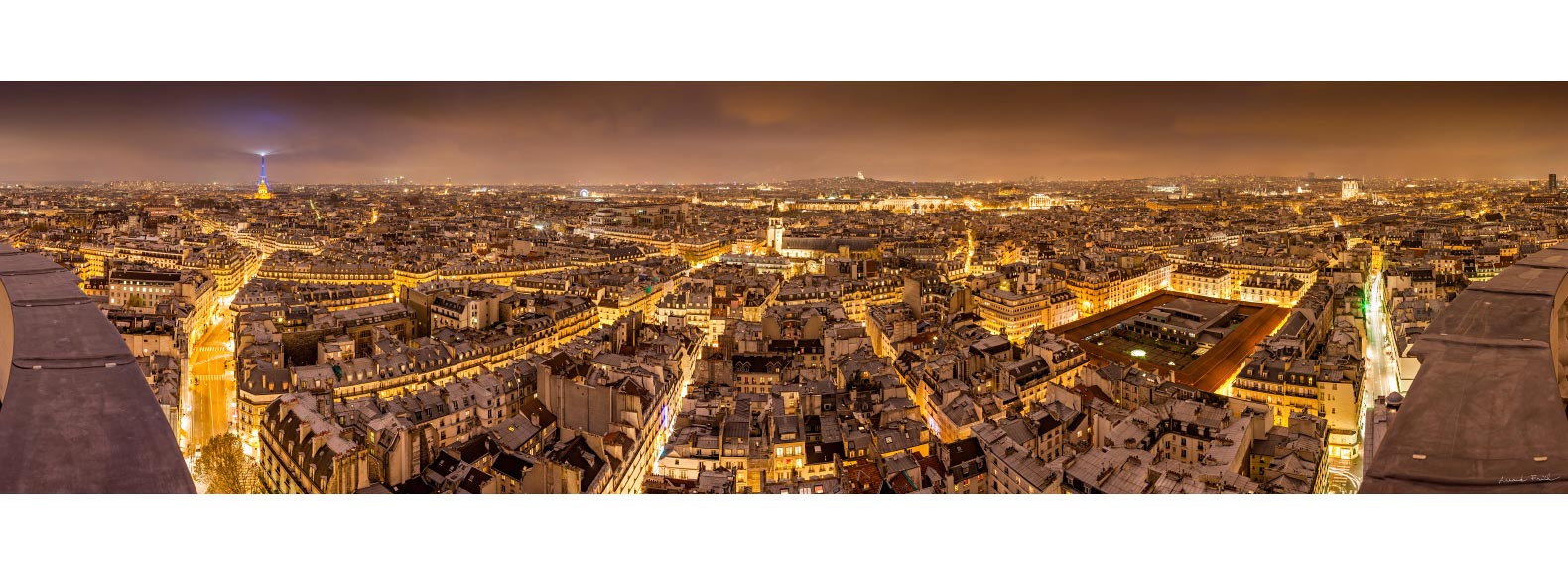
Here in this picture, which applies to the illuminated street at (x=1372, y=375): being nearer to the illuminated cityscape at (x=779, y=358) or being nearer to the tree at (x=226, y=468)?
the illuminated cityscape at (x=779, y=358)

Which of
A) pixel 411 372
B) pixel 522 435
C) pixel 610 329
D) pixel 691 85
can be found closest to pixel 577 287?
pixel 610 329

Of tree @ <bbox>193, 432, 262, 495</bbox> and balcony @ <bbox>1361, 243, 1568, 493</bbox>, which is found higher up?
balcony @ <bbox>1361, 243, 1568, 493</bbox>

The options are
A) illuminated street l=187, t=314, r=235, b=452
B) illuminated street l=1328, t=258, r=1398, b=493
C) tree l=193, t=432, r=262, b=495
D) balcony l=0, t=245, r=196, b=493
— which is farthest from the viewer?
illuminated street l=187, t=314, r=235, b=452

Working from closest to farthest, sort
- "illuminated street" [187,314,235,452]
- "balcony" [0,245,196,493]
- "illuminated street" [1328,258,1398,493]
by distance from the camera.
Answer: "balcony" [0,245,196,493]
"illuminated street" [1328,258,1398,493]
"illuminated street" [187,314,235,452]

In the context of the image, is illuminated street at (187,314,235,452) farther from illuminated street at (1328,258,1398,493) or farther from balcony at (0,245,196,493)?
illuminated street at (1328,258,1398,493)

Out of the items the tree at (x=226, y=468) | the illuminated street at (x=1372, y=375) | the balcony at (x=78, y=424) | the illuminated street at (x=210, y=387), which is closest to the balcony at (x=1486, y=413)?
the illuminated street at (x=1372, y=375)

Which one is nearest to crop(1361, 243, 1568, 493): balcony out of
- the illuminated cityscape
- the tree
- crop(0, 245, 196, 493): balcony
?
the illuminated cityscape
